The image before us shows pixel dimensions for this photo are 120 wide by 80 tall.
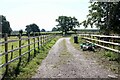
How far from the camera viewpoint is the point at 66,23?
135m

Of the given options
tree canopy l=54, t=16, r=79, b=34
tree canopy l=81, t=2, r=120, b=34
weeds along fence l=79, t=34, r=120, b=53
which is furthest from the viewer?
tree canopy l=54, t=16, r=79, b=34

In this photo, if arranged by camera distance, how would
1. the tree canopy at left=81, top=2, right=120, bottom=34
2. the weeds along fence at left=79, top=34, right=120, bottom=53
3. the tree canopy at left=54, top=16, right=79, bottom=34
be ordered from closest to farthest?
the weeds along fence at left=79, top=34, right=120, bottom=53 < the tree canopy at left=81, top=2, right=120, bottom=34 < the tree canopy at left=54, top=16, right=79, bottom=34

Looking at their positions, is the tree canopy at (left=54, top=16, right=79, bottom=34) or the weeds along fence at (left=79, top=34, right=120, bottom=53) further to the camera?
the tree canopy at (left=54, top=16, right=79, bottom=34)

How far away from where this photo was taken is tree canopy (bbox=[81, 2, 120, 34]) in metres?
36.3

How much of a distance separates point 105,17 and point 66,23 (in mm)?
92749

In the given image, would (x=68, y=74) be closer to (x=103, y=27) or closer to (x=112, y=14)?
(x=112, y=14)

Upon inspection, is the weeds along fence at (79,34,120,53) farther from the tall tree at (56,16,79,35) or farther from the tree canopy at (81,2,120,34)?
the tall tree at (56,16,79,35)

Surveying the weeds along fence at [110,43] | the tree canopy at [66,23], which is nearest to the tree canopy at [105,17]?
the weeds along fence at [110,43]

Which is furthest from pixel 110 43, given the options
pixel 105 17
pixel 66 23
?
pixel 66 23

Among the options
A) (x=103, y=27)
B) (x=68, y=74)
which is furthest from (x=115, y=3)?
(x=68, y=74)

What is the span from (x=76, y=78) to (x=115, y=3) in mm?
29670

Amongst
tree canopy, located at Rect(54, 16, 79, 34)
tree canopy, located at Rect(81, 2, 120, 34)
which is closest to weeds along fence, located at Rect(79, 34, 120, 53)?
tree canopy, located at Rect(81, 2, 120, 34)

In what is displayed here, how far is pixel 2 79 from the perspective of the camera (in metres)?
7.76

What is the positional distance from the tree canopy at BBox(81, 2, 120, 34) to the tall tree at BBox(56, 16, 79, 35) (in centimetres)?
8468
